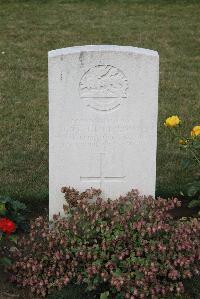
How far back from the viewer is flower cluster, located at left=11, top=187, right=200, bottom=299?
187 inches

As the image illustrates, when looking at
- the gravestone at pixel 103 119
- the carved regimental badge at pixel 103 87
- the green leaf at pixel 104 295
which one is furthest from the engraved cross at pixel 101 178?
the green leaf at pixel 104 295

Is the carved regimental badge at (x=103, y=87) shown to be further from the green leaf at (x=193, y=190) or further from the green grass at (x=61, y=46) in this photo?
the green grass at (x=61, y=46)

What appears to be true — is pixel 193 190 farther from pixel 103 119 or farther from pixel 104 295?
pixel 104 295

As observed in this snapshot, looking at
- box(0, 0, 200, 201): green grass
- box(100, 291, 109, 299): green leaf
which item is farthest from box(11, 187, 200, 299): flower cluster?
box(0, 0, 200, 201): green grass

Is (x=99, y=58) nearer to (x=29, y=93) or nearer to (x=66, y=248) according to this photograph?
(x=66, y=248)

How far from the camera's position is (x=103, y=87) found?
16.9ft

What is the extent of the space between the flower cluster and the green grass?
4.04 feet

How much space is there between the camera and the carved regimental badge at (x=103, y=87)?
16.7ft

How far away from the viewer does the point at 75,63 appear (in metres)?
5.05

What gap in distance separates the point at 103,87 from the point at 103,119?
0.77 feet

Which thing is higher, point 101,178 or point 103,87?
point 103,87

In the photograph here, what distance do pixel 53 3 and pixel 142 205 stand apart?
1059 centimetres

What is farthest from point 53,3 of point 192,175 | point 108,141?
point 108,141

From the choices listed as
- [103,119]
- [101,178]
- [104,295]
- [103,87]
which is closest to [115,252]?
[104,295]
